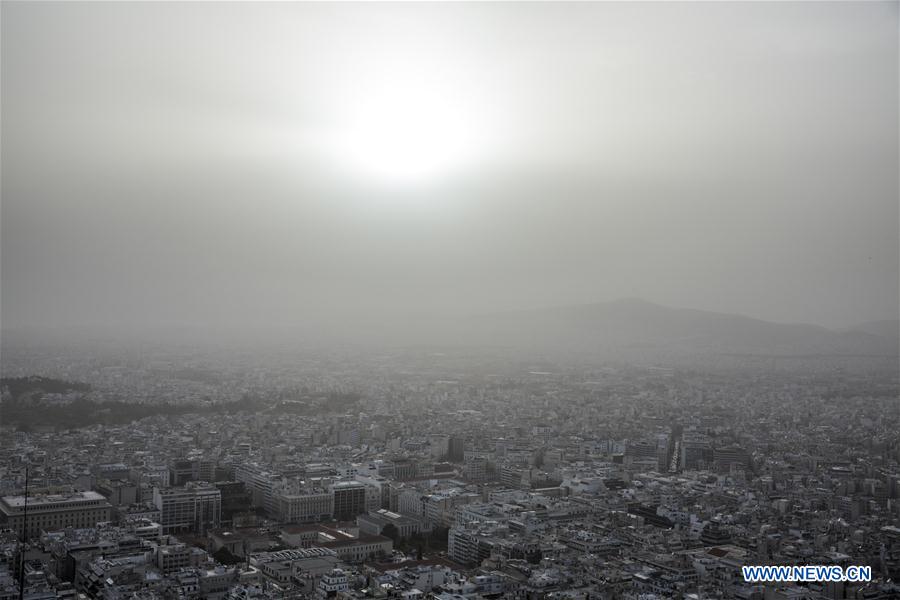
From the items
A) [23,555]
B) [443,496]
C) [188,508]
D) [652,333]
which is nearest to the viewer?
[23,555]

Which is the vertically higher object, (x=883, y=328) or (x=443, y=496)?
(x=883, y=328)

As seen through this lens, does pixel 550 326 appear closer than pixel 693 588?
No

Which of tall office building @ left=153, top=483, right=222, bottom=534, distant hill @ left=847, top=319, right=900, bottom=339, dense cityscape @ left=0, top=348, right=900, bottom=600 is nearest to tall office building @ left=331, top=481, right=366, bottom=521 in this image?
dense cityscape @ left=0, top=348, right=900, bottom=600

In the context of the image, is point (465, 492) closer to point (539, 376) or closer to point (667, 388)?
point (667, 388)

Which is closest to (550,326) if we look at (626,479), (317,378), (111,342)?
(111,342)

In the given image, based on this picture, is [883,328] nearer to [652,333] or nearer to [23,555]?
[652,333]

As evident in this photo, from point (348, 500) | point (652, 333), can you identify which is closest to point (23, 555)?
point (348, 500)
